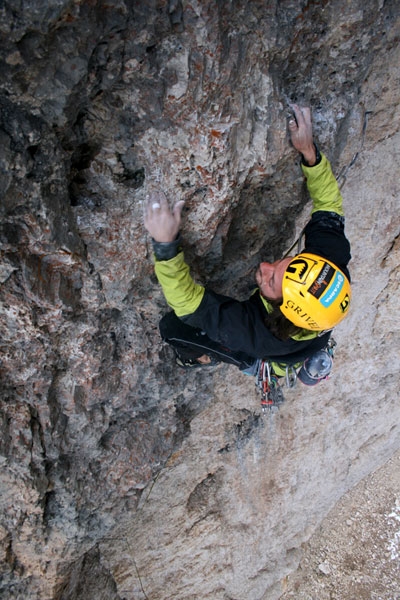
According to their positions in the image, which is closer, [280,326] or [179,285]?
[179,285]

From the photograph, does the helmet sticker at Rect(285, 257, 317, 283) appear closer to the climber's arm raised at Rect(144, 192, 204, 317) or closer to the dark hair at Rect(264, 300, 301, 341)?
the dark hair at Rect(264, 300, 301, 341)

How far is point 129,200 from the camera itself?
2268 millimetres

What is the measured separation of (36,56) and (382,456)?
5.60m

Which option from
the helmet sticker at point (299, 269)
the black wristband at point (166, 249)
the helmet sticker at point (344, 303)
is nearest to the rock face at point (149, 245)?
the black wristband at point (166, 249)

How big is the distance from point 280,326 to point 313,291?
33cm

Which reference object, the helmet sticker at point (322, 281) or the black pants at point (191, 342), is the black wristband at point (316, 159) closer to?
the helmet sticker at point (322, 281)

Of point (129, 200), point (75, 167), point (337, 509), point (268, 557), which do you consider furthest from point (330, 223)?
point (337, 509)

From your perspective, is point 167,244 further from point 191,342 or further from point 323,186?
point 323,186

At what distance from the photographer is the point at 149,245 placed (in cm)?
237

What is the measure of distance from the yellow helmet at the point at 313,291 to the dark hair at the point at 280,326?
0.35ft

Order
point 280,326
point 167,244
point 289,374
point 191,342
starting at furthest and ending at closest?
1. point 289,374
2. point 191,342
3. point 280,326
4. point 167,244

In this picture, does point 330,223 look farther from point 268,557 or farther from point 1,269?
point 268,557

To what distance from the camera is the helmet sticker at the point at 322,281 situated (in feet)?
7.27

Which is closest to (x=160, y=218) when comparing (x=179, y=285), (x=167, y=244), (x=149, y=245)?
(x=167, y=244)
